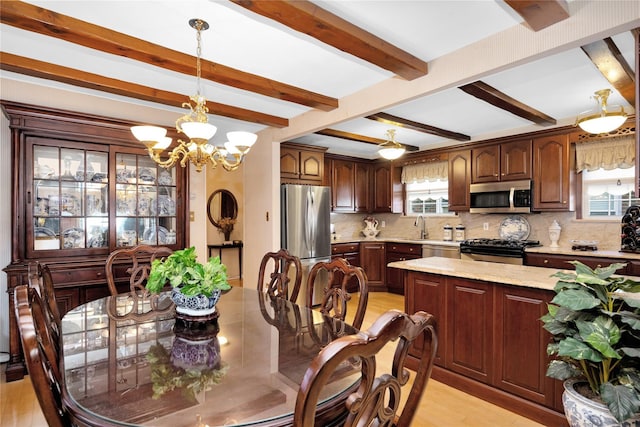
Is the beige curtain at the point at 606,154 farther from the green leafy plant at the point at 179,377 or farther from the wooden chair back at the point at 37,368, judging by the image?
the wooden chair back at the point at 37,368

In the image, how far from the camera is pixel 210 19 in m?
2.02

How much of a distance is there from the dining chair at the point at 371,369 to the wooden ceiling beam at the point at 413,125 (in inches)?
123

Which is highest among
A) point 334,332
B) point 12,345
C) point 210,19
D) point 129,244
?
point 210,19

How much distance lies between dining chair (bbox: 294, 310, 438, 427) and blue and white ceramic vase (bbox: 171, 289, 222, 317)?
1.16 meters

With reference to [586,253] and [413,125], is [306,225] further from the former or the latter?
[586,253]

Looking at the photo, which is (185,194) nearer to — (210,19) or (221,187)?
(210,19)

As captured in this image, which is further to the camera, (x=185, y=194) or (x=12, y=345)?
(x=185, y=194)

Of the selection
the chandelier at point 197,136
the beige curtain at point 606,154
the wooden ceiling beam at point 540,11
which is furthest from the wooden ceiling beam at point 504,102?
the chandelier at point 197,136

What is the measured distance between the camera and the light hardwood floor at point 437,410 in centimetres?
218

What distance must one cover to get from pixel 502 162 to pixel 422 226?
175 cm

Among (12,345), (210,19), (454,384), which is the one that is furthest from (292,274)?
(210,19)

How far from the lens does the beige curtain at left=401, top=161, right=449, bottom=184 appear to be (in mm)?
5602

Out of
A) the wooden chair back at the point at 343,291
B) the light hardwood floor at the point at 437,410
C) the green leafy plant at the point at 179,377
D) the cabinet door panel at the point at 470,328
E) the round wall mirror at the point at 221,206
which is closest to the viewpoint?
the green leafy plant at the point at 179,377

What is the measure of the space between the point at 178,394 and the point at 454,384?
2264 mm
